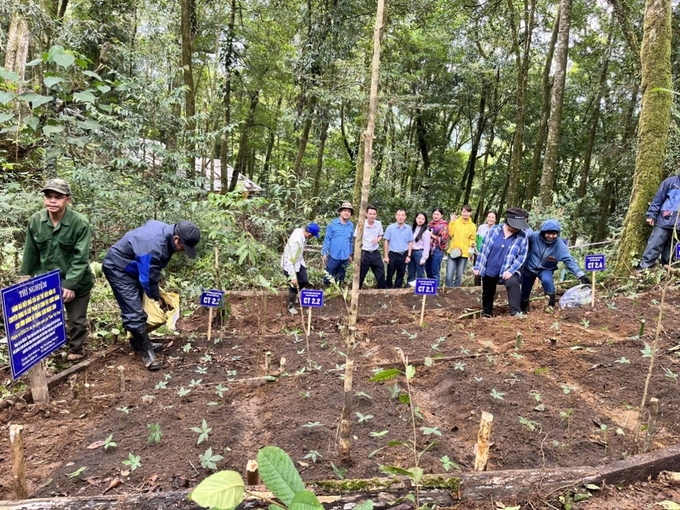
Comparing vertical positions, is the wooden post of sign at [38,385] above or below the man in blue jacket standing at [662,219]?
below

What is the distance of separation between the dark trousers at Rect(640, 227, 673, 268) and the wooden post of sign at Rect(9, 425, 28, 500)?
24.3 feet

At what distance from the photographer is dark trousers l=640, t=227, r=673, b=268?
20.2 feet

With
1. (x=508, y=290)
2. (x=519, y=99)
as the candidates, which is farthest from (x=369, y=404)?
(x=519, y=99)

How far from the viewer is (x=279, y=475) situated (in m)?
1.40

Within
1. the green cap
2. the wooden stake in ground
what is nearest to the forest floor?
the wooden stake in ground

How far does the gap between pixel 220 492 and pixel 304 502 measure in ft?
0.86

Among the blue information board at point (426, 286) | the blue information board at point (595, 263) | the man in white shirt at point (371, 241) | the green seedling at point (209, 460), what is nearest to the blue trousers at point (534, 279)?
the blue information board at point (595, 263)

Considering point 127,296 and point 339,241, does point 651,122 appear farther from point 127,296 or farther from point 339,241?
point 127,296

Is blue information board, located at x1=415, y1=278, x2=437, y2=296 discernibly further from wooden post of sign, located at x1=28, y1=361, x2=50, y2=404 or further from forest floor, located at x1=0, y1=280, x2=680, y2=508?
wooden post of sign, located at x1=28, y1=361, x2=50, y2=404

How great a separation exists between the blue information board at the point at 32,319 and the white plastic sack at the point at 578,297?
6.25 metres

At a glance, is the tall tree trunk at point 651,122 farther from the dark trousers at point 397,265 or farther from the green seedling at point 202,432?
the green seedling at point 202,432

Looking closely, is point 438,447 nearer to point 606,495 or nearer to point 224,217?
point 606,495

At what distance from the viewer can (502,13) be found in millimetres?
14336

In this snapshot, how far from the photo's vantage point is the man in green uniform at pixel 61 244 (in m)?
4.18
